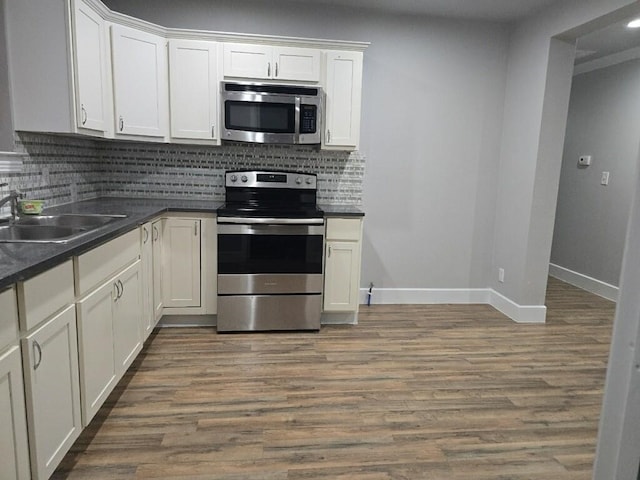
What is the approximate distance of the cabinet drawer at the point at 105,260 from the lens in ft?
5.61

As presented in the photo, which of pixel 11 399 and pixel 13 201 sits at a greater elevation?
pixel 13 201

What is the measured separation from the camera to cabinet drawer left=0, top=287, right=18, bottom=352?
1213 mm

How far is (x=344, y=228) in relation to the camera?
327 centimetres

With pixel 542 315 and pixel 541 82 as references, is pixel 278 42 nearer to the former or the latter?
pixel 541 82

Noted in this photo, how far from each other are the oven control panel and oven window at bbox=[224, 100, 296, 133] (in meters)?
0.38

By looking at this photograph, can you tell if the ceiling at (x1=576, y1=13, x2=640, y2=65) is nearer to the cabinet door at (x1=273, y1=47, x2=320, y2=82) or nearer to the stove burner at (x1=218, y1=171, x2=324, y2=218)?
the cabinet door at (x1=273, y1=47, x2=320, y2=82)

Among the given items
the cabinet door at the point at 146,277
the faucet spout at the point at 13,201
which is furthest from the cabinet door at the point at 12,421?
the cabinet door at the point at 146,277

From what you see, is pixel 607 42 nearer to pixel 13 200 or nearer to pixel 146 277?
pixel 146 277

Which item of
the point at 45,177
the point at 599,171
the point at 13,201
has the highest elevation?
the point at 599,171

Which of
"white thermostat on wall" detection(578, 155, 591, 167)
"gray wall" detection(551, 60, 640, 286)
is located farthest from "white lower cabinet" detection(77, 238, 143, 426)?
"white thermostat on wall" detection(578, 155, 591, 167)

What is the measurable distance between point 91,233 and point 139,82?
5.16 feet

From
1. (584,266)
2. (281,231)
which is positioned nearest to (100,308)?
(281,231)

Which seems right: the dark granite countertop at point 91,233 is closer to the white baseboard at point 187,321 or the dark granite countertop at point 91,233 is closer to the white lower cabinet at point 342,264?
the white lower cabinet at point 342,264

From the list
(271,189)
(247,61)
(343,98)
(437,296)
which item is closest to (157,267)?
(271,189)
